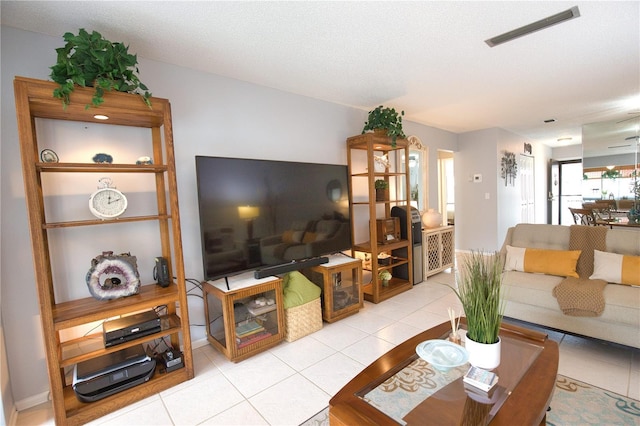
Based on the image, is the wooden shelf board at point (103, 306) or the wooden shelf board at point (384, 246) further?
the wooden shelf board at point (384, 246)

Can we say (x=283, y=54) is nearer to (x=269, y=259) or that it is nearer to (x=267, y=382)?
(x=269, y=259)

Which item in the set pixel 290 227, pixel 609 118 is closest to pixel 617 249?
pixel 290 227

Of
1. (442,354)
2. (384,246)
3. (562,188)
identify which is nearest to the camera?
(442,354)

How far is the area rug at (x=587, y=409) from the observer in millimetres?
1574

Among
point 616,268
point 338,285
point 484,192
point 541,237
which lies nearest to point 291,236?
point 338,285

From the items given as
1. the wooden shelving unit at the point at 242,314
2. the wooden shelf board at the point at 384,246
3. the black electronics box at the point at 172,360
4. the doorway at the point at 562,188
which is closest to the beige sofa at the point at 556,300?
the wooden shelf board at the point at 384,246

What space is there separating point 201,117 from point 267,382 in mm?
2119

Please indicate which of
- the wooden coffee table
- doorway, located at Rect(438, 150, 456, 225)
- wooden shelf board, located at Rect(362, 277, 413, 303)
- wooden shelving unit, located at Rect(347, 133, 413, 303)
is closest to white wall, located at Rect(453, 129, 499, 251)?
doorway, located at Rect(438, 150, 456, 225)

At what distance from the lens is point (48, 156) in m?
1.79

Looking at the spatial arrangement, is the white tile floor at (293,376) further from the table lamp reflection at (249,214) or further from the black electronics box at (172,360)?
the table lamp reflection at (249,214)

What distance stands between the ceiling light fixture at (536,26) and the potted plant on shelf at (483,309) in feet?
5.54

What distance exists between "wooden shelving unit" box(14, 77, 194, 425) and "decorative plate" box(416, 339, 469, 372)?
1.53 metres

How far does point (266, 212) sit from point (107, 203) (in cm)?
111

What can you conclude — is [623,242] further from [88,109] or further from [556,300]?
[88,109]
